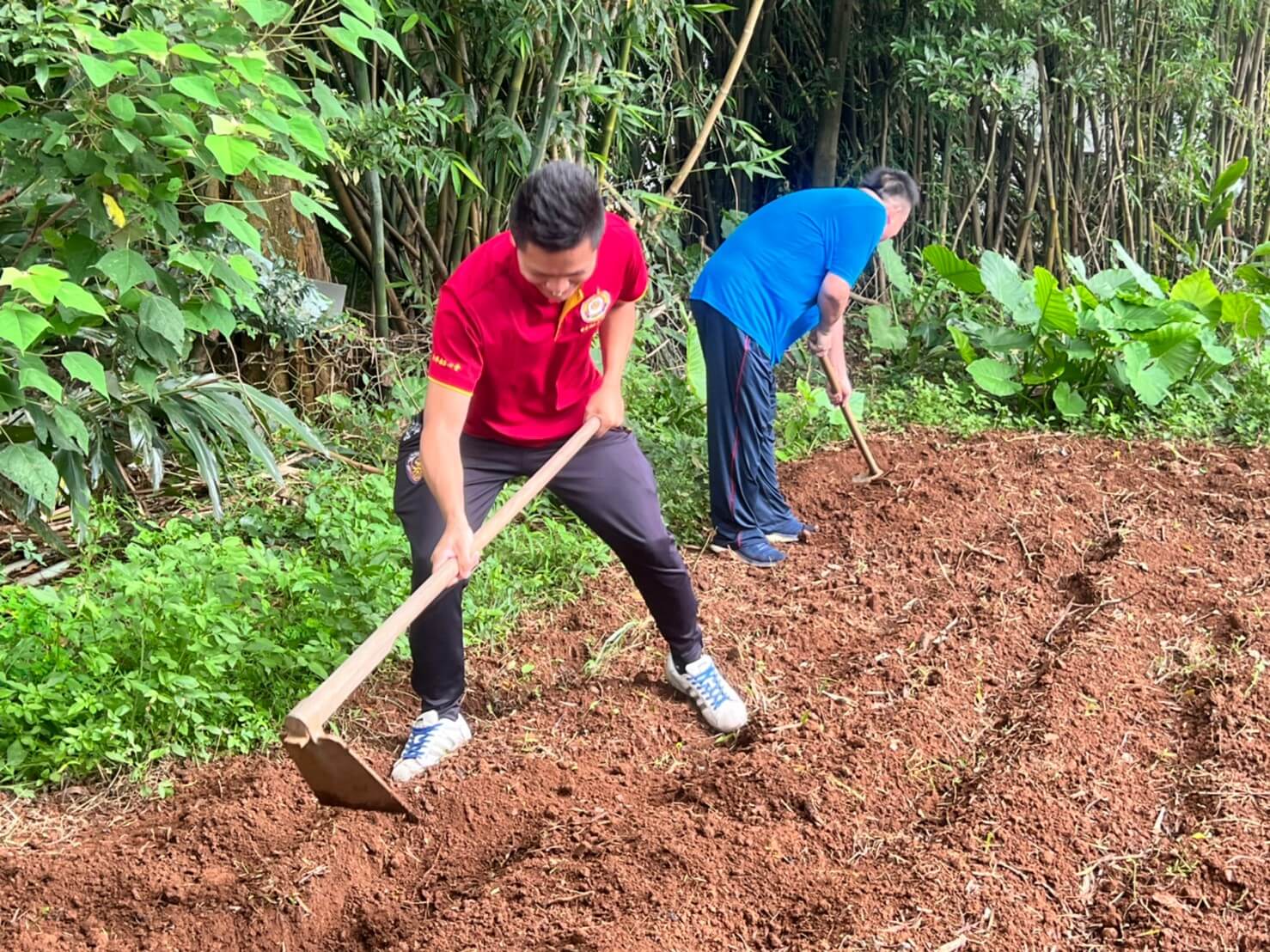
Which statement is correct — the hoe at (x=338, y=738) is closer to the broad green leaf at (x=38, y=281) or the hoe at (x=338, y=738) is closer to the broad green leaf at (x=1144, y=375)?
the broad green leaf at (x=38, y=281)

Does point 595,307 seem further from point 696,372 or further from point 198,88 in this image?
point 696,372

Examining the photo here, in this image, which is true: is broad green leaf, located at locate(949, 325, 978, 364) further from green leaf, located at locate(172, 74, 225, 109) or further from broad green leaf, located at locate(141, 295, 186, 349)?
green leaf, located at locate(172, 74, 225, 109)

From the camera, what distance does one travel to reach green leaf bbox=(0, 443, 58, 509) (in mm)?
2578

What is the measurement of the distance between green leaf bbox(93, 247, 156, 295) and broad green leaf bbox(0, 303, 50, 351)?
12.2 inches

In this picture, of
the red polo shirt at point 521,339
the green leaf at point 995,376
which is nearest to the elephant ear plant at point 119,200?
the red polo shirt at point 521,339

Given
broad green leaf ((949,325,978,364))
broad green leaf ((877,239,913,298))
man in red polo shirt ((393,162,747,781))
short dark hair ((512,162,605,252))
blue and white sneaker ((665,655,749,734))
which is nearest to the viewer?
short dark hair ((512,162,605,252))

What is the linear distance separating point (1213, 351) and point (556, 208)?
14.8 feet

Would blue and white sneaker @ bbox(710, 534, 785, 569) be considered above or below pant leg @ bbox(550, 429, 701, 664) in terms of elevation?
below

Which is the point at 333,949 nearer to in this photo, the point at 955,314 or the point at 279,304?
the point at 279,304

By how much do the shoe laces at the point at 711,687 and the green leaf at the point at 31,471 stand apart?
1.73m

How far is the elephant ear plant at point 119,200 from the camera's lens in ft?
7.68

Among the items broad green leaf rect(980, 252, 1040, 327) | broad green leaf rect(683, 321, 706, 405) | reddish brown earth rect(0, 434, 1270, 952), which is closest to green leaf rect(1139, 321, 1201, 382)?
broad green leaf rect(980, 252, 1040, 327)

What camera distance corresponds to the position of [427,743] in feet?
8.30

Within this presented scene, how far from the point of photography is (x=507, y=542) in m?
3.62
